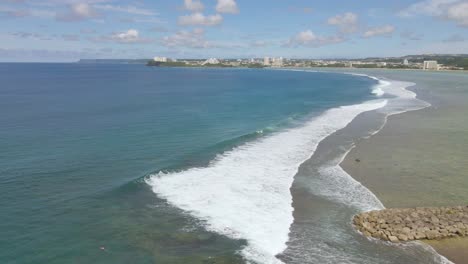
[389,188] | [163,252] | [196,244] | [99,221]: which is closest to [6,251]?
[99,221]

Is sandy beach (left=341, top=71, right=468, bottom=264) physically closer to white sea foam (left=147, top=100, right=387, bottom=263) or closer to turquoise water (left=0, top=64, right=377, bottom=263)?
white sea foam (left=147, top=100, right=387, bottom=263)

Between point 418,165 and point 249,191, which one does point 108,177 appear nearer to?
point 249,191

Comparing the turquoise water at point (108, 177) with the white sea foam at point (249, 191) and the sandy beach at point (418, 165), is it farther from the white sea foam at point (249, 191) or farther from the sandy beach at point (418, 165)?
the sandy beach at point (418, 165)

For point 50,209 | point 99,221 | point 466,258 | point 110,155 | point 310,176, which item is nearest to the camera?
point 466,258

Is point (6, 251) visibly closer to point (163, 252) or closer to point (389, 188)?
point (163, 252)

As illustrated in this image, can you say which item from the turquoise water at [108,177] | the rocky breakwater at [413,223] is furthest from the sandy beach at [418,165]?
the turquoise water at [108,177]

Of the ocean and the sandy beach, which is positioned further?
the sandy beach

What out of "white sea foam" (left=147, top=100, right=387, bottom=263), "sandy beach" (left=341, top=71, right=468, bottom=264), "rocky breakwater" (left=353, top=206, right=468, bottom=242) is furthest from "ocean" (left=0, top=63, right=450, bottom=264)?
"sandy beach" (left=341, top=71, right=468, bottom=264)
